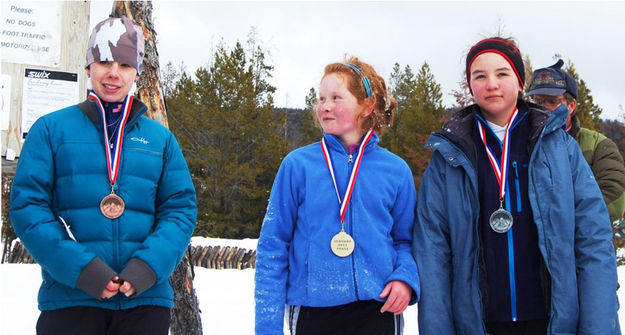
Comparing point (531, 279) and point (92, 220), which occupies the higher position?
point (92, 220)

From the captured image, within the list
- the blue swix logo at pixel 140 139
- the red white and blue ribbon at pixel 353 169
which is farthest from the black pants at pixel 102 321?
the red white and blue ribbon at pixel 353 169

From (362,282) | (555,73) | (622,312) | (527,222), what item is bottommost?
(622,312)

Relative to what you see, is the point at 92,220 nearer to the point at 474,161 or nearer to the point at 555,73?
the point at 474,161

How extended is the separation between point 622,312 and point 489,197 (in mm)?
5853

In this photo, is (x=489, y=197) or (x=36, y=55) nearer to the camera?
(x=489, y=197)

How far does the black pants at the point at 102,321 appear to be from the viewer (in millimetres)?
2363

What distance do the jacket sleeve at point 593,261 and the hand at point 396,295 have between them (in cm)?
69

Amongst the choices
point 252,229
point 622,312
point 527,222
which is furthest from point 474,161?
point 252,229

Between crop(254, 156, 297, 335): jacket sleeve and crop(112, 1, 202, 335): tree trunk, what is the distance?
5.97 ft

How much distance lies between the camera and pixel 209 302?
23.6 feet

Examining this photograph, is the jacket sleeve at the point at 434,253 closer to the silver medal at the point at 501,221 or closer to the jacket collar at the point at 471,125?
the jacket collar at the point at 471,125

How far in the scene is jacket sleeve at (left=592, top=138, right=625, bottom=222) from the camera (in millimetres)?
3660

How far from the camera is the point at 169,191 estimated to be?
265 cm

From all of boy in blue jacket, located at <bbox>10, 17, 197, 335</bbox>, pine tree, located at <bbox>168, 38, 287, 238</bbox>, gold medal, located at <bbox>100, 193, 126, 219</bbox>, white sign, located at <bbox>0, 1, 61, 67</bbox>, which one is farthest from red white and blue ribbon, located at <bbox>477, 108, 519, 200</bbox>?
pine tree, located at <bbox>168, 38, 287, 238</bbox>
